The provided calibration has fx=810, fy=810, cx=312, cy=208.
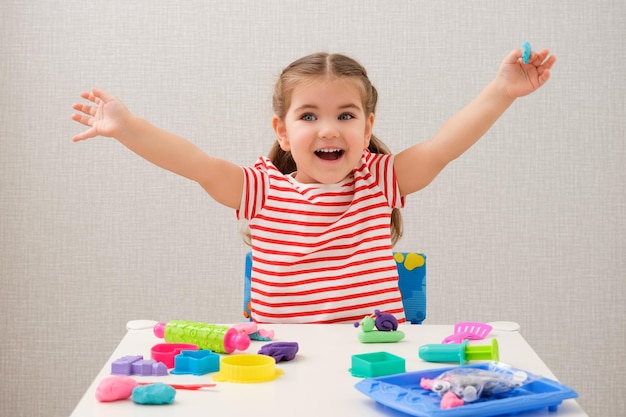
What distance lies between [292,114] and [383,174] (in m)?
0.20

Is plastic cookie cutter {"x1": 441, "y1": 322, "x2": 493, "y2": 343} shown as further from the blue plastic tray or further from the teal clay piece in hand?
the blue plastic tray

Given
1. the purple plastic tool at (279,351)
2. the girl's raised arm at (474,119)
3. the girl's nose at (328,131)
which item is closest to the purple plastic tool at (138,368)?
the purple plastic tool at (279,351)

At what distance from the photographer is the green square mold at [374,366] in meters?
0.88

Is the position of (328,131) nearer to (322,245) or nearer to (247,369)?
(322,245)

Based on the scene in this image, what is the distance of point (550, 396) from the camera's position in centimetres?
75

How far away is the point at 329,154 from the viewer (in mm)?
1434

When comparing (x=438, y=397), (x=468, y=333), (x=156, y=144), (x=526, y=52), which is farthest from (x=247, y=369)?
(x=526, y=52)

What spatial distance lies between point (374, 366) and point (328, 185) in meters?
0.63

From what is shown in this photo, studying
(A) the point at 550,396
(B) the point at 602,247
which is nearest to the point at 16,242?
(B) the point at 602,247

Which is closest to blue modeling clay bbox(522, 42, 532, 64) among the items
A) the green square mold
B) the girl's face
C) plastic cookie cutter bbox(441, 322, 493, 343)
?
the girl's face

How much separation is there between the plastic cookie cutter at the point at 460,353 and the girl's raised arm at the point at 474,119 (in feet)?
1.73

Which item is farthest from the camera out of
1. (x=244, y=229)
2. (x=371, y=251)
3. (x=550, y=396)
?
(x=244, y=229)

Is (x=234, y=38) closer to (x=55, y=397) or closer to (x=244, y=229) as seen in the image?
(x=244, y=229)

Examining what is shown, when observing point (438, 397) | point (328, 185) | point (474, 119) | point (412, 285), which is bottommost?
point (438, 397)
